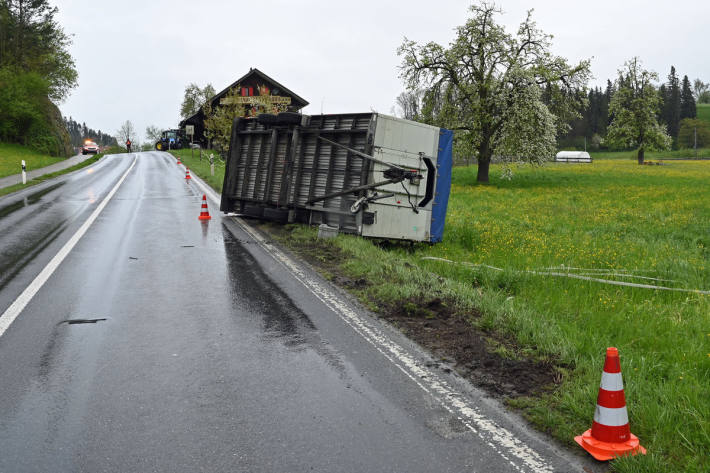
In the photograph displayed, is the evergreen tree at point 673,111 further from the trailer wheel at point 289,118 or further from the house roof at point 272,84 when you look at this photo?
the trailer wheel at point 289,118

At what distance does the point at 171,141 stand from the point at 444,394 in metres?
69.3

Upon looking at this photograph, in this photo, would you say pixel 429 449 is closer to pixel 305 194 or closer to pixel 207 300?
pixel 207 300

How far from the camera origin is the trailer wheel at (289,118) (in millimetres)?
11665

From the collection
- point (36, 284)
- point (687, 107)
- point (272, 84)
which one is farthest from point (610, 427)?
point (687, 107)

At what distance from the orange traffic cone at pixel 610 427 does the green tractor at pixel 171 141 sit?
69076 mm

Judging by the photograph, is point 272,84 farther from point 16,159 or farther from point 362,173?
point 362,173

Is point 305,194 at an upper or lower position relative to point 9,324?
upper

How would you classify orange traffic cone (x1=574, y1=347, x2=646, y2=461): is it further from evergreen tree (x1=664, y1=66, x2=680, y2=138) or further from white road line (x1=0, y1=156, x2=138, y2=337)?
evergreen tree (x1=664, y1=66, x2=680, y2=138)

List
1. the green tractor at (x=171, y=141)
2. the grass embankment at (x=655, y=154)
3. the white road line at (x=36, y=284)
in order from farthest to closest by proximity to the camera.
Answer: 1. the grass embankment at (x=655, y=154)
2. the green tractor at (x=171, y=141)
3. the white road line at (x=36, y=284)

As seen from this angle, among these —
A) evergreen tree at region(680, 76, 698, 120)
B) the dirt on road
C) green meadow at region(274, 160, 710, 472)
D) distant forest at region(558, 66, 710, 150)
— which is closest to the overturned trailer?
green meadow at region(274, 160, 710, 472)

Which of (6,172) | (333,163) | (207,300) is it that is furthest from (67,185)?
(207,300)

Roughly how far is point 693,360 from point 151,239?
370 inches

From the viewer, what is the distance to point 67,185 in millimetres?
23359

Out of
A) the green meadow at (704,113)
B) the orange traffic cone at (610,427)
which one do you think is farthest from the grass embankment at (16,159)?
the green meadow at (704,113)
